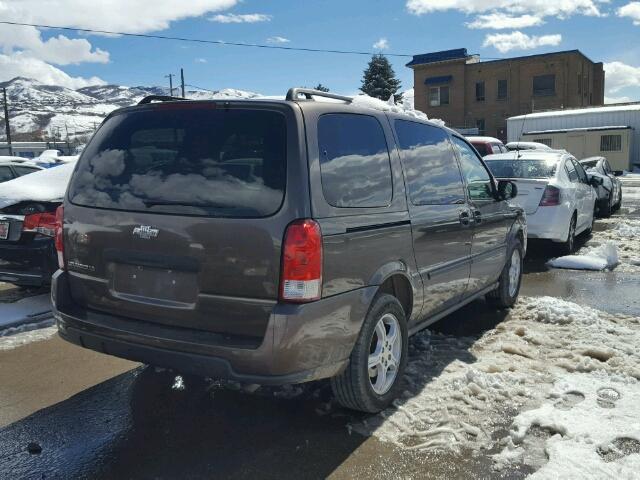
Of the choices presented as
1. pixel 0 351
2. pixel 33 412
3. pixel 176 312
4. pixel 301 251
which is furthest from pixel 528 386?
pixel 0 351

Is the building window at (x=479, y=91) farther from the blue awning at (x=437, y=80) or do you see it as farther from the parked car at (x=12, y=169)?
the parked car at (x=12, y=169)

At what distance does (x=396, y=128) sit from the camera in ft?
12.8

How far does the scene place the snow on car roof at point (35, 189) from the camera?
5.80 m

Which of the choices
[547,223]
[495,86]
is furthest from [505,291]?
[495,86]

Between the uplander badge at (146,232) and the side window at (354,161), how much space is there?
0.93 metres

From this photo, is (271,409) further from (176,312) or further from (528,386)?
(528,386)

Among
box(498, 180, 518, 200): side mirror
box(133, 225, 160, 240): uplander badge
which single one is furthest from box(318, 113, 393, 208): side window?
box(498, 180, 518, 200): side mirror

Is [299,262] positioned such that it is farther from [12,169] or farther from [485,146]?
[485,146]

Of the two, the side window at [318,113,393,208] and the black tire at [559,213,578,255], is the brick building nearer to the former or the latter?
the black tire at [559,213,578,255]

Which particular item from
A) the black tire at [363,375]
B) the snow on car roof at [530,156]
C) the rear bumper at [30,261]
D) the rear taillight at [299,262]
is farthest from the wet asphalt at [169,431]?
the snow on car roof at [530,156]

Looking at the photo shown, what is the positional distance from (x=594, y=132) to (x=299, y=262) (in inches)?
1473

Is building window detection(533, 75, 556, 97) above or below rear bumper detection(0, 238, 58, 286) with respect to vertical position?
above

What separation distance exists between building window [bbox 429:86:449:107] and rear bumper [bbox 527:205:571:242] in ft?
148

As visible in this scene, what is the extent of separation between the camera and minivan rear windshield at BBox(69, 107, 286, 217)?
2.94 meters
